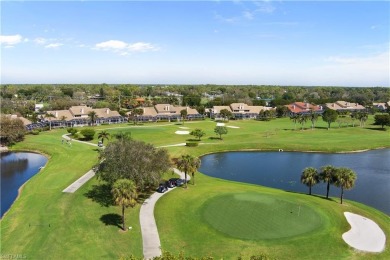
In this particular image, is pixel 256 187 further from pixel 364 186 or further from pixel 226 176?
pixel 364 186

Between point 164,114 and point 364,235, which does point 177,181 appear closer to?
point 364,235

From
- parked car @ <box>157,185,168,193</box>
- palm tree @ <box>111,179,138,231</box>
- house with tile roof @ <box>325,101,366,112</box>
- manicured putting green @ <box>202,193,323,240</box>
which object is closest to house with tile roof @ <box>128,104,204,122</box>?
house with tile roof @ <box>325,101,366,112</box>

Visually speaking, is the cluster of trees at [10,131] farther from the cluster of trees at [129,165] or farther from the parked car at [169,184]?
the parked car at [169,184]

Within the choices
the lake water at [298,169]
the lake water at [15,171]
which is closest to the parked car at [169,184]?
the lake water at [298,169]

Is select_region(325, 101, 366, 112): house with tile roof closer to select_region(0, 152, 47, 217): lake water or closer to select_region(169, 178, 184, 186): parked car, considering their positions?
select_region(169, 178, 184, 186): parked car

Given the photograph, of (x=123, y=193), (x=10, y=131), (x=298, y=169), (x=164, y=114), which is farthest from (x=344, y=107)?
(x=123, y=193)

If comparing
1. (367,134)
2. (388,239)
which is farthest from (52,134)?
(367,134)

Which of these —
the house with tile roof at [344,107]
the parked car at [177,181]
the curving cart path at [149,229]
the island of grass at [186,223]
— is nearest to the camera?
the curving cart path at [149,229]

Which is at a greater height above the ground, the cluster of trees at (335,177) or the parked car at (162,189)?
the cluster of trees at (335,177)
